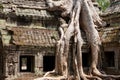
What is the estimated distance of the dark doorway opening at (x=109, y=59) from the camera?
15013 millimetres

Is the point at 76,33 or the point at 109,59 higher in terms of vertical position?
the point at 76,33

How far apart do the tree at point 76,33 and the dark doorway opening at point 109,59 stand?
2.91 ft

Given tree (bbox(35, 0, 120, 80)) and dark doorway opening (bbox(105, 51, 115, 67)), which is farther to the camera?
dark doorway opening (bbox(105, 51, 115, 67))

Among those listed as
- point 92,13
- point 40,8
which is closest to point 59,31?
point 40,8

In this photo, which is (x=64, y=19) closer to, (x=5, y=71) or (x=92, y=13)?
(x=92, y=13)

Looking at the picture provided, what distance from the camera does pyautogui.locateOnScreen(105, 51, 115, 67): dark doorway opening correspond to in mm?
15013

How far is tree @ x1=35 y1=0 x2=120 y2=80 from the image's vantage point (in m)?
13.3

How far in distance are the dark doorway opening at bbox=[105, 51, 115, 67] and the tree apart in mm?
887

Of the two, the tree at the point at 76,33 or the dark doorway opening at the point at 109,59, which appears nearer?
the tree at the point at 76,33

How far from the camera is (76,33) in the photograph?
1391 cm

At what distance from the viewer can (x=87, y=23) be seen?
14664 mm

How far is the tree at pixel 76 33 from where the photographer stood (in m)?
13.3

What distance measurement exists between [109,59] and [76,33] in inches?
102

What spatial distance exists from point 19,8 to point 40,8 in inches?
41.1
